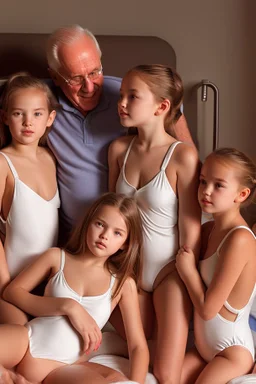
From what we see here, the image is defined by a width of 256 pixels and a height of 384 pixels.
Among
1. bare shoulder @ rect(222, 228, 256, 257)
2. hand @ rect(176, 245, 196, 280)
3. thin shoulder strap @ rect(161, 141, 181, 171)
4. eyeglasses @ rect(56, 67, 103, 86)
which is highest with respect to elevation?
eyeglasses @ rect(56, 67, 103, 86)

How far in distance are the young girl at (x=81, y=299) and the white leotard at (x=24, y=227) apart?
102 millimetres

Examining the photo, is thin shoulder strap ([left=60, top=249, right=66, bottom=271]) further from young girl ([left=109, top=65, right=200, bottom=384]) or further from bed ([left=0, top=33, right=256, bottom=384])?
bed ([left=0, top=33, right=256, bottom=384])

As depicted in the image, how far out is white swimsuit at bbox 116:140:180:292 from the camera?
1932mm

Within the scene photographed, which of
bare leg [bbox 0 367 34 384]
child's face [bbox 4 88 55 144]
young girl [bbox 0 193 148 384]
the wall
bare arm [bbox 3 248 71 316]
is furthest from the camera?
the wall

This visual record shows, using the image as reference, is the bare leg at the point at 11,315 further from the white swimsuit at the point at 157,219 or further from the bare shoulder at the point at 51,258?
the white swimsuit at the point at 157,219

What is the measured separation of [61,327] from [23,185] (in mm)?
485

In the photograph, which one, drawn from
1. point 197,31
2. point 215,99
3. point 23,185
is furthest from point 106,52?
point 23,185

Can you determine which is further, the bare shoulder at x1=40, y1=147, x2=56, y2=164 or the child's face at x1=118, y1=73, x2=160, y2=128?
the bare shoulder at x1=40, y1=147, x2=56, y2=164

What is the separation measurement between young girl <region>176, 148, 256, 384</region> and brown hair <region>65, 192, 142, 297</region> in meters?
0.15

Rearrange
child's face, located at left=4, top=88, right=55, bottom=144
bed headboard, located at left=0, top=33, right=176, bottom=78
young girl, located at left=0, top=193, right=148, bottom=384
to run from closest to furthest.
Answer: young girl, located at left=0, top=193, right=148, bottom=384 < child's face, located at left=4, top=88, right=55, bottom=144 < bed headboard, located at left=0, top=33, right=176, bottom=78

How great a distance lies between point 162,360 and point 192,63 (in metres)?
1.66

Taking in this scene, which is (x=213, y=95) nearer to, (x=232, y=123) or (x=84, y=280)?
(x=232, y=123)

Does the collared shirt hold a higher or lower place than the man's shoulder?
lower

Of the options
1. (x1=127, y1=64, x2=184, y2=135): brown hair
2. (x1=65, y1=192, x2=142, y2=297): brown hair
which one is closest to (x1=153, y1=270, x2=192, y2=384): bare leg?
(x1=65, y1=192, x2=142, y2=297): brown hair
